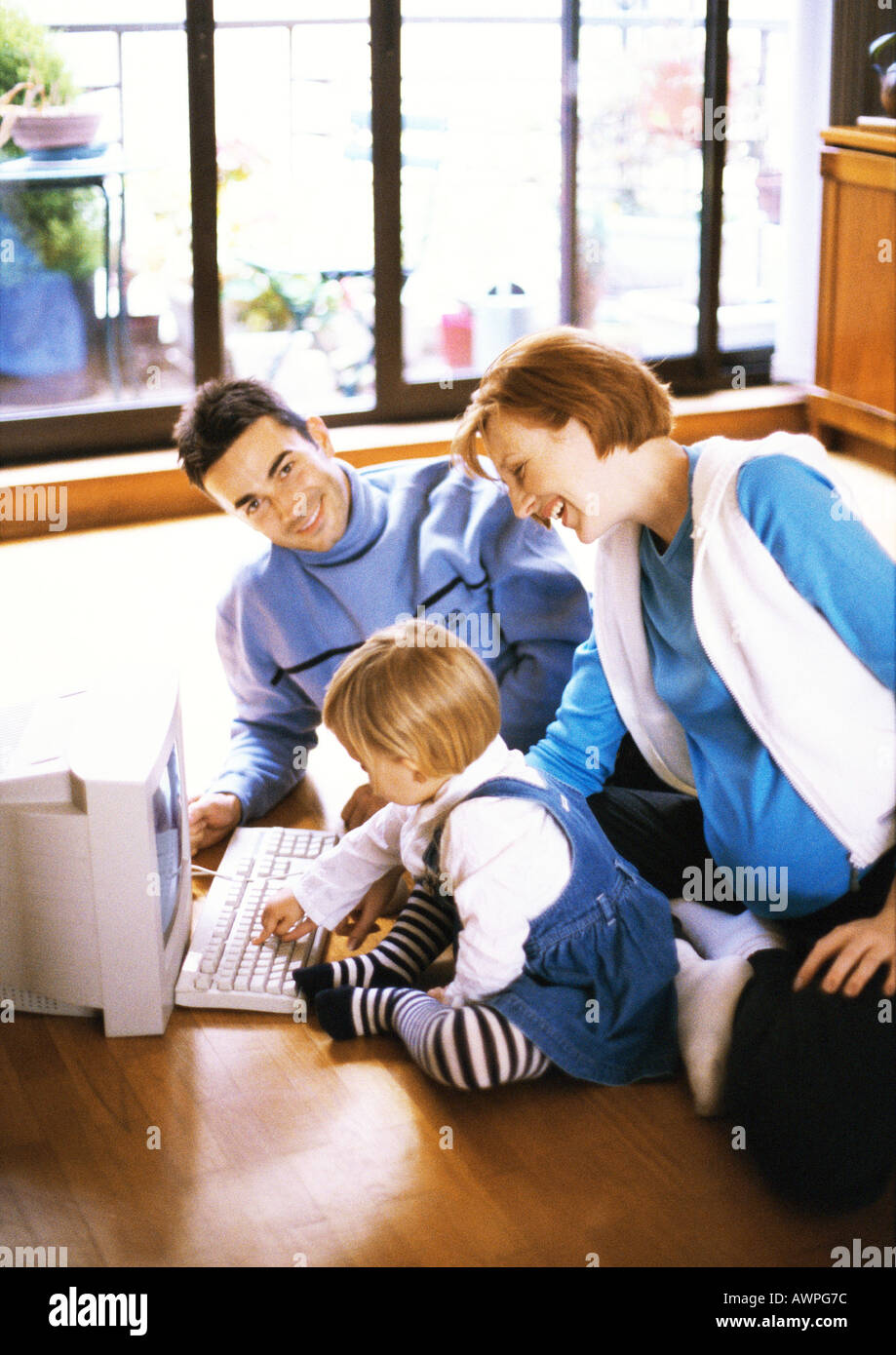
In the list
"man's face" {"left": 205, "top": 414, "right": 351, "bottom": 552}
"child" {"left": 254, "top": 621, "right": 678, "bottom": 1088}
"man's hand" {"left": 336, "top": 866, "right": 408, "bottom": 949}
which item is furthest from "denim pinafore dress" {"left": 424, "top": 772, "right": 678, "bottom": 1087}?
"man's face" {"left": 205, "top": 414, "right": 351, "bottom": 552}

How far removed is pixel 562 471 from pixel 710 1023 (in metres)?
0.64

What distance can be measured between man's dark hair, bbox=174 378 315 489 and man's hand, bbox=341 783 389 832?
526mm

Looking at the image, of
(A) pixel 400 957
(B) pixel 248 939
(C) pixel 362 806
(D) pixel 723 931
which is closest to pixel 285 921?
(B) pixel 248 939

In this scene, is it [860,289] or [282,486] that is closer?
[282,486]

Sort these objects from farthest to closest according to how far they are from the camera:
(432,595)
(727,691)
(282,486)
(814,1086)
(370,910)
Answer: (432,595), (282,486), (370,910), (727,691), (814,1086)

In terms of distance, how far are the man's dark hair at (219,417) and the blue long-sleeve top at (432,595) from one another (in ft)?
0.55

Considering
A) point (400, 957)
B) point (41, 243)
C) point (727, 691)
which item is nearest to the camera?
point (727, 691)

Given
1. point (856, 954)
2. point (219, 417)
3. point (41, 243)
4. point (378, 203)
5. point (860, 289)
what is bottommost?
point (856, 954)

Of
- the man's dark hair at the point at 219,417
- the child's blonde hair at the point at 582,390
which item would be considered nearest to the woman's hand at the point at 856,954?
the child's blonde hair at the point at 582,390

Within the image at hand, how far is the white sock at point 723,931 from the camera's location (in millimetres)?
1688

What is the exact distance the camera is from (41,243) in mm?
4012

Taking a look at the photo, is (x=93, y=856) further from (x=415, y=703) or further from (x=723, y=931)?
(x=723, y=931)

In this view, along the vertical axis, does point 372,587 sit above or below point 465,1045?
above

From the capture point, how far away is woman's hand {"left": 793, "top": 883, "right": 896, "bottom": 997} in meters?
1.45
